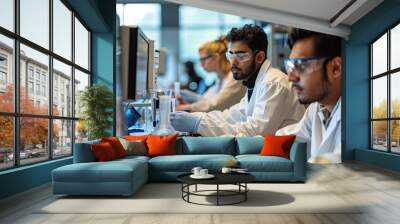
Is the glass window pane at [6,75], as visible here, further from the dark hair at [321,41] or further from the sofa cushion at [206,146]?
the dark hair at [321,41]

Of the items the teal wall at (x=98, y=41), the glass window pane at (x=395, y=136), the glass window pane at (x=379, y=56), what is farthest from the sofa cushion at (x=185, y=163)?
the glass window pane at (x=379, y=56)

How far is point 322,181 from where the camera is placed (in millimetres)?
6391

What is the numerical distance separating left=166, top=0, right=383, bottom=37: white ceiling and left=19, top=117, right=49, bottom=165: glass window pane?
3.99 m

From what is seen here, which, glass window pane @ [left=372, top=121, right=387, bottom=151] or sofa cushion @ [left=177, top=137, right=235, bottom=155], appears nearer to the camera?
sofa cushion @ [left=177, top=137, right=235, bottom=155]

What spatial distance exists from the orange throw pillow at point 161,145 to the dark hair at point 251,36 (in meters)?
3.64

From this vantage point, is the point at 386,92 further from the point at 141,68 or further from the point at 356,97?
the point at 141,68

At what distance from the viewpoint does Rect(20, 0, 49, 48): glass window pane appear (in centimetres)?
579

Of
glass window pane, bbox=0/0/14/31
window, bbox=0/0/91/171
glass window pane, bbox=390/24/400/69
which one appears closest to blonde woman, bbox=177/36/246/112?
window, bbox=0/0/91/171

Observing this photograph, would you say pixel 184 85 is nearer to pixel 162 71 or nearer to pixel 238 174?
pixel 162 71

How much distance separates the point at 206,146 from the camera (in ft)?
22.6

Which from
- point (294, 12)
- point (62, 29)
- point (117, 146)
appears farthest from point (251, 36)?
point (117, 146)

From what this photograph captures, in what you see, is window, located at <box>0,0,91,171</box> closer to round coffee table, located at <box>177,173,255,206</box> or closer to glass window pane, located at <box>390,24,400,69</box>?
round coffee table, located at <box>177,173,255,206</box>

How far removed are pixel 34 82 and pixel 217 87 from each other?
187 inches

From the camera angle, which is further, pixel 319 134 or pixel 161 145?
pixel 319 134
